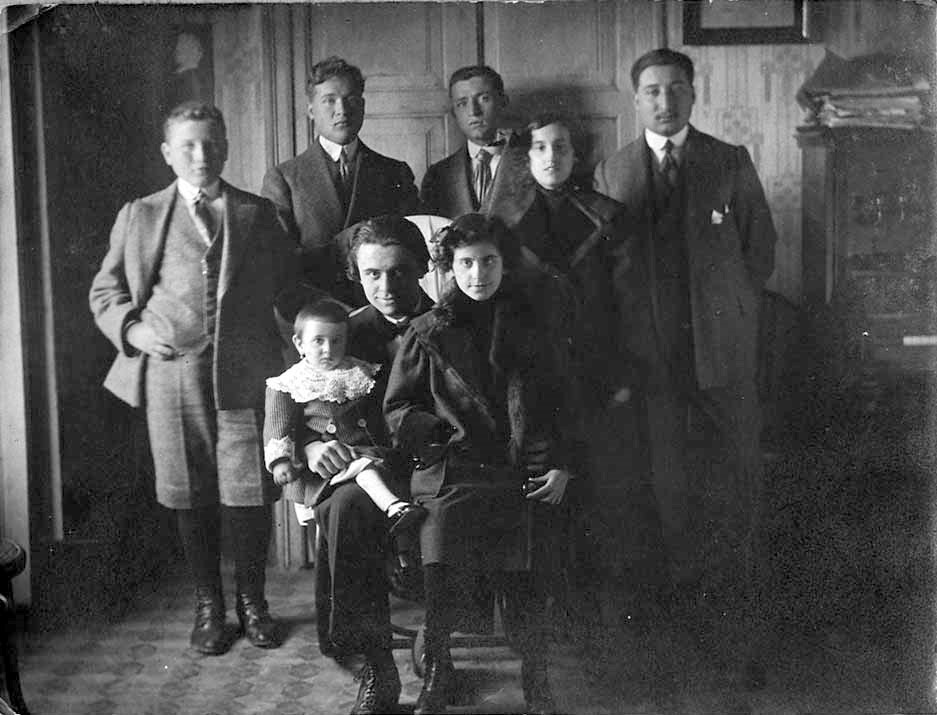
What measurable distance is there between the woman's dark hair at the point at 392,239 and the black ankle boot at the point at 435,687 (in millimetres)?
1148

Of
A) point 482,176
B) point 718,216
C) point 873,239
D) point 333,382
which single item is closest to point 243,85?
point 482,176

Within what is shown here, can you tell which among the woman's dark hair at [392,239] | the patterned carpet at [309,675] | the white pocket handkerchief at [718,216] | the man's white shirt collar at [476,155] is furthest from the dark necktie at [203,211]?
the white pocket handkerchief at [718,216]

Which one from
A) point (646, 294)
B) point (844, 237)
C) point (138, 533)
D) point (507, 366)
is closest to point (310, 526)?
point (138, 533)

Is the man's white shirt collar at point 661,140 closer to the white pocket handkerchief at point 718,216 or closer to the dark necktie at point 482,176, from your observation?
the white pocket handkerchief at point 718,216

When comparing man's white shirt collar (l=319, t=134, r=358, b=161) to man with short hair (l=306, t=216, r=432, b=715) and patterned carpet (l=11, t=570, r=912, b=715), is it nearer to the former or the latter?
man with short hair (l=306, t=216, r=432, b=715)

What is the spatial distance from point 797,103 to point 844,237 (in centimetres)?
43

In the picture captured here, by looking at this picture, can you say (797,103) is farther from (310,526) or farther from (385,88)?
(310,526)

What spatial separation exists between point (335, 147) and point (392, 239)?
33 cm

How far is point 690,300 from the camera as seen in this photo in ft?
A: 10.1

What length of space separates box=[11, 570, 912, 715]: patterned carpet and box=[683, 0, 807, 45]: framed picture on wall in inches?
70.9

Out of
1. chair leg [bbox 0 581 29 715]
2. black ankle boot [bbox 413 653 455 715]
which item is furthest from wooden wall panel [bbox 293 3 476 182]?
chair leg [bbox 0 581 29 715]

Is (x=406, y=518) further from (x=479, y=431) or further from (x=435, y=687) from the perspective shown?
(x=435, y=687)

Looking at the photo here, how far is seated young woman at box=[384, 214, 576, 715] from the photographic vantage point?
2996 mm

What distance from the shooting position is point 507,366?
3021mm
